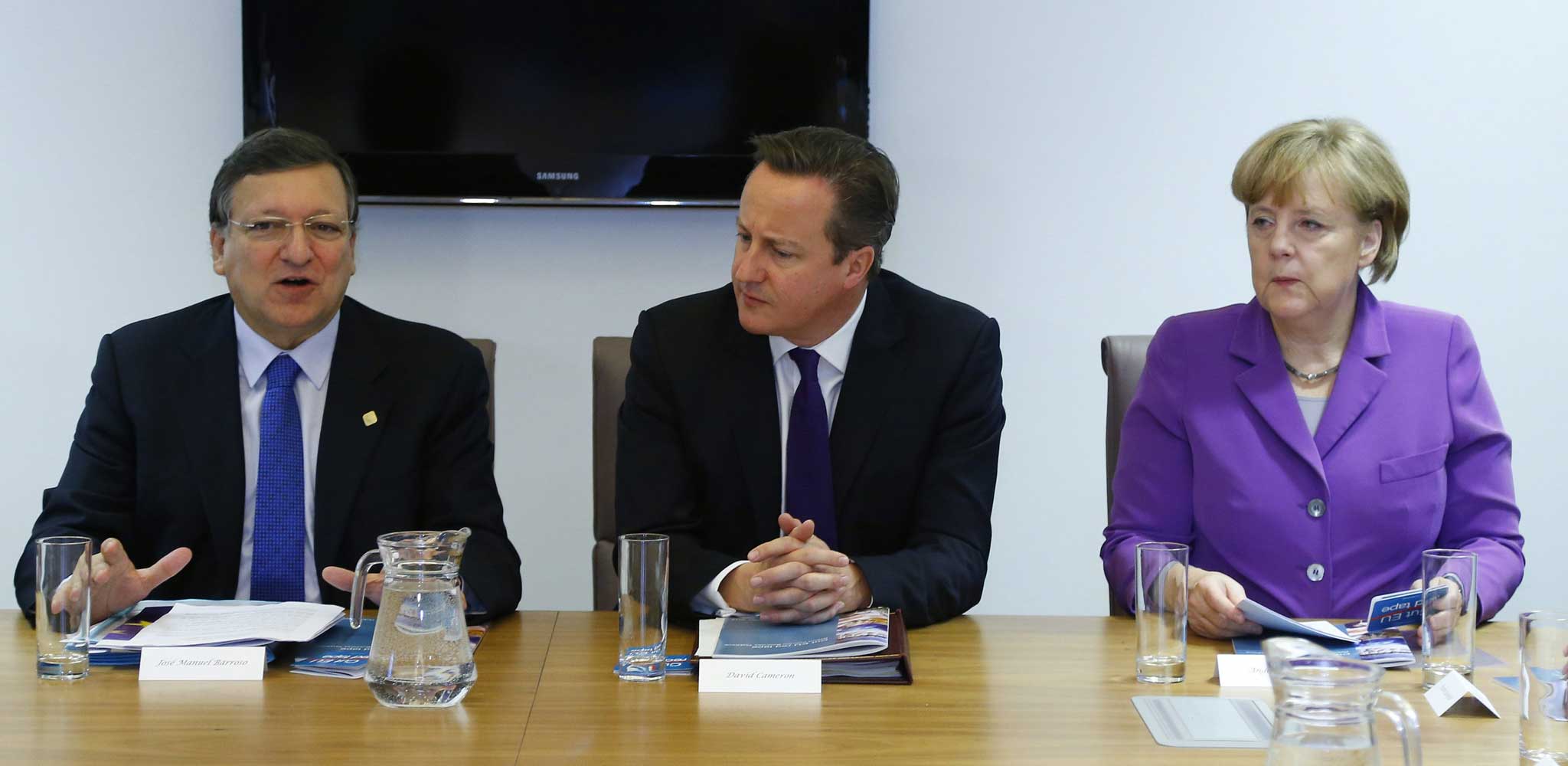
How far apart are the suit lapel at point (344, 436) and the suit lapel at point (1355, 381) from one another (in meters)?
1.54

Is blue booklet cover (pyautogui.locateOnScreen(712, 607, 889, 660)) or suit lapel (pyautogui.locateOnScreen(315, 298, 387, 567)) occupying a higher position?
suit lapel (pyautogui.locateOnScreen(315, 298, 387, 567))

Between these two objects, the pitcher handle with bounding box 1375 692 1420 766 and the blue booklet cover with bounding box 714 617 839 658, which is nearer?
the pitcher handle with bounding box 1375 692 1420 766

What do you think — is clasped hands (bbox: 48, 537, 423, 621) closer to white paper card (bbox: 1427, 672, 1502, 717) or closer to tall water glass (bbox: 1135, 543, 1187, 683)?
tall water glass (bbox: 1135, 543, 1187, 683)

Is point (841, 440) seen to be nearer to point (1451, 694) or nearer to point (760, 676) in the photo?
point (760, 676)

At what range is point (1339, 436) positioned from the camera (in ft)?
7.41

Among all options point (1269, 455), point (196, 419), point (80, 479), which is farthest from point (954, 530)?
point (80, 479)

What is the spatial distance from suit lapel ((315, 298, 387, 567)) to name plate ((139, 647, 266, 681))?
564mm

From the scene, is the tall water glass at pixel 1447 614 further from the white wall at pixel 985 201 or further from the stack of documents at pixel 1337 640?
the white wall at pixel 985 201

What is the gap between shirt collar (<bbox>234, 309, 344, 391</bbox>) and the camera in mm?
2371

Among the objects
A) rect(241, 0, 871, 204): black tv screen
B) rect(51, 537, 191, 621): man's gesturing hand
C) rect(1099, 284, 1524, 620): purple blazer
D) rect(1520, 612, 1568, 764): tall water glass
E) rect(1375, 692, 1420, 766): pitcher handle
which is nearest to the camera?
rect(1375, 692, 1420, 766): pitcher handle

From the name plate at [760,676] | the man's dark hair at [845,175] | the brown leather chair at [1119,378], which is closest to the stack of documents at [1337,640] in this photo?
the name plate at [760,676]

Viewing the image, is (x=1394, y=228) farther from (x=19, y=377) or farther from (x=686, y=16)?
(x=19, y=377)

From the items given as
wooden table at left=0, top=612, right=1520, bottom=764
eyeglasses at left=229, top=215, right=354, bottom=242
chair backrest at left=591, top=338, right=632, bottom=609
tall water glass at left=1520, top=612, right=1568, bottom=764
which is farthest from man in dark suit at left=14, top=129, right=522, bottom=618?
tall water glass at left=1520, top=612, right=1568, bottom=764

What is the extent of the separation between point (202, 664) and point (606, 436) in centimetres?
102
